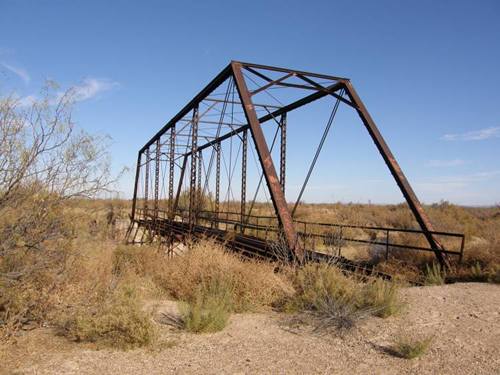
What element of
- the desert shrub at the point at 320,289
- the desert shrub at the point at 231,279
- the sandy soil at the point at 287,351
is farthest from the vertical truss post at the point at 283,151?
the sandy soil at the point at 287,351

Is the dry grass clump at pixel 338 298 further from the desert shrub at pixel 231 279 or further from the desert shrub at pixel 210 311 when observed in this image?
the desert shrub at pixel 210 311

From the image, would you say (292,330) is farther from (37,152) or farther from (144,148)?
(144,148)

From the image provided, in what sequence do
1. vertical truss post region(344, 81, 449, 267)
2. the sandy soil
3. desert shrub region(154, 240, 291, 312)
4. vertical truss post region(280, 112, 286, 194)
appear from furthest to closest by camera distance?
vertical truss post region(280, 112, 286, 194), vertical truss post region(344, 81, 449, 267), desert shrub region(154, 240, 291, 312), the sandy soil

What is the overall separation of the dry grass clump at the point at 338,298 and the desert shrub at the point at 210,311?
107 cm

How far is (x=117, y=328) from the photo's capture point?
5.40 metres

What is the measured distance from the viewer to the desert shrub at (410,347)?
187 inches

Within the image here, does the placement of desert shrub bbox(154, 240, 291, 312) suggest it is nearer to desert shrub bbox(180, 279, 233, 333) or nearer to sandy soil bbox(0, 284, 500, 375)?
desert shrub bbox(180, 279, 233, 333)

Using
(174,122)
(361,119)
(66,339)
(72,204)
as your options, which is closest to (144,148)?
(174,122)

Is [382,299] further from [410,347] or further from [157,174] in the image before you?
[157,174]

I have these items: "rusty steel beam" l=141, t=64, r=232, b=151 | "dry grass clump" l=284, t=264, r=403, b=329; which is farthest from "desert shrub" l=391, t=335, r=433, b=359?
"rusty steel beam" l=141, t=64, r=232, b=151

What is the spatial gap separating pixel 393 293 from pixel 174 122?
46.6 feet

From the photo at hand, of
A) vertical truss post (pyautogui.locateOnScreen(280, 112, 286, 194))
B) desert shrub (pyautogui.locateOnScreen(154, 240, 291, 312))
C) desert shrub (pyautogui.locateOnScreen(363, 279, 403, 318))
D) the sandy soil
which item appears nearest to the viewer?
the sandy soil

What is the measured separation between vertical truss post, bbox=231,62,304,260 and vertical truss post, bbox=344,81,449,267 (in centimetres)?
327

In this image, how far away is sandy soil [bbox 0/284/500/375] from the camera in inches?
180
